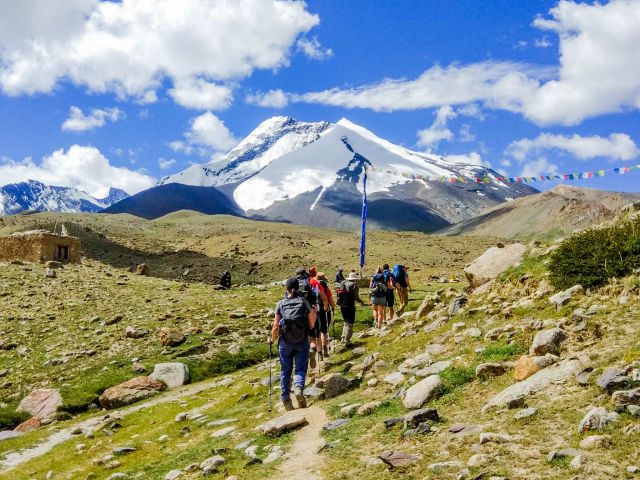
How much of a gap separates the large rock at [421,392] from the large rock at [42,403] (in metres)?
12.3

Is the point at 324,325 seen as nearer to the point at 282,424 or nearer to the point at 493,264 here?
the point at 282,424

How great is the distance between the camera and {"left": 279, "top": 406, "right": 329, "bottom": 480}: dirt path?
7957 millimetres

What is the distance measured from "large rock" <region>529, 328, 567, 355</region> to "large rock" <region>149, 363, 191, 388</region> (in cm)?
1293

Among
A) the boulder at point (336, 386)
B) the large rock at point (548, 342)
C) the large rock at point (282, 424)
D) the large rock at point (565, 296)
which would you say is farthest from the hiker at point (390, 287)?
the large rock at point (282, 424)

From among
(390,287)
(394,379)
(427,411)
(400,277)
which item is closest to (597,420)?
(427,411)

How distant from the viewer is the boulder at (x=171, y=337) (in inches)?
875

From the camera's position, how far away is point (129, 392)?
1797 centimetres

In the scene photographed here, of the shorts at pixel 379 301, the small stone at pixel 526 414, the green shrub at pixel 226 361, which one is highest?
the shorts at pixel 379 301

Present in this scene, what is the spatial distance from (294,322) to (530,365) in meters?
5.16

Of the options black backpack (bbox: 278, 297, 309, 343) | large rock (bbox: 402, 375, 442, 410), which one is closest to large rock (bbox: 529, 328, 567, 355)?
large rock (bbox: 402, 375, 442, 410)

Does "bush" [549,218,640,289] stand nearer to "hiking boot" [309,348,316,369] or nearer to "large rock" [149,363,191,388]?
"hiking boot" [309,348,316,369]

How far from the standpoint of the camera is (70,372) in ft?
65.2

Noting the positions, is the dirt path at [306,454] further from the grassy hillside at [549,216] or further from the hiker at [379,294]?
the grassy hillside at [549,216]


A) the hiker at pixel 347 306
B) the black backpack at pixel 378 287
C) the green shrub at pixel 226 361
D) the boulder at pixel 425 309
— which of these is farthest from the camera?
the black backpack at pixel 378 287
